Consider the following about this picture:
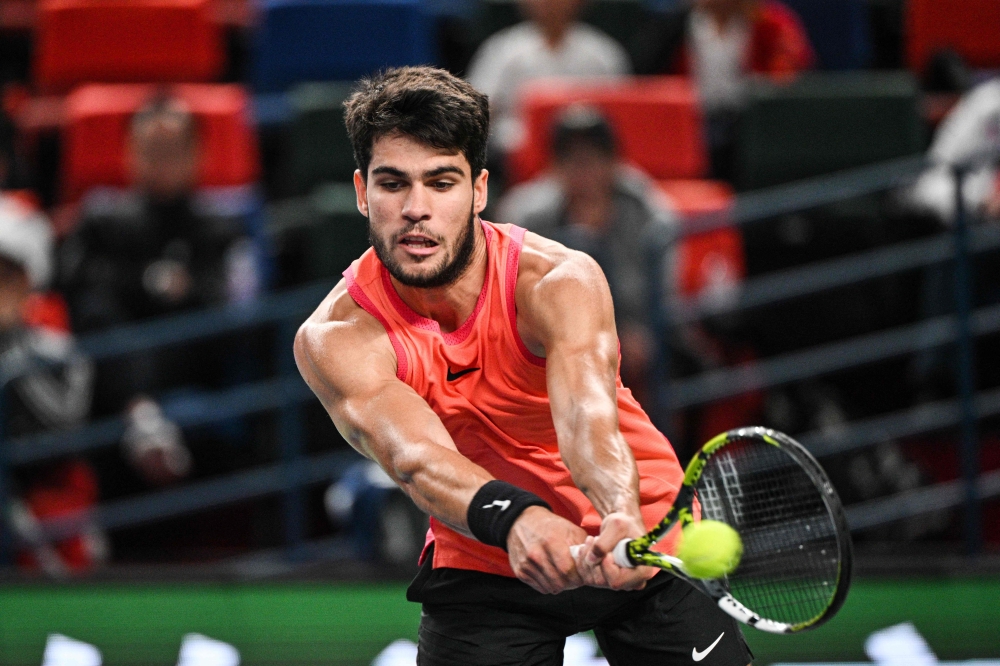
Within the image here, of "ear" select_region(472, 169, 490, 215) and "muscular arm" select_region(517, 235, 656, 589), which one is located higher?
"ear" select_region(472, 169, 490, 215)

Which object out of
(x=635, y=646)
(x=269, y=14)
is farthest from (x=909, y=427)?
(x=269, y=14)

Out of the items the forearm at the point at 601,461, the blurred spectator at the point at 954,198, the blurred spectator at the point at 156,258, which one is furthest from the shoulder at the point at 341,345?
the blurred spectator at the point at 954,198

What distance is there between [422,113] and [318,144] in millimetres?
4161

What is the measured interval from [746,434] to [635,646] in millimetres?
696

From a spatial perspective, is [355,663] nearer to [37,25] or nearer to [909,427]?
[909,427]

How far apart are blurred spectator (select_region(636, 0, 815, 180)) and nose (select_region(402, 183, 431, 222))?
15.2 feet

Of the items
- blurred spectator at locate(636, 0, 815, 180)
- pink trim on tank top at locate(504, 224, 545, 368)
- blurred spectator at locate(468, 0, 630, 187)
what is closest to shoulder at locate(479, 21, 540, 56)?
blurred spectator at locate(468, 0, 630, 187)

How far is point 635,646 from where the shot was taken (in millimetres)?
3428

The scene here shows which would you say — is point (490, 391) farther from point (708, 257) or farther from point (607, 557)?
point (708, 257)

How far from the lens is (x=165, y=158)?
688cm

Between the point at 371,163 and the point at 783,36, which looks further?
the point at 783,36

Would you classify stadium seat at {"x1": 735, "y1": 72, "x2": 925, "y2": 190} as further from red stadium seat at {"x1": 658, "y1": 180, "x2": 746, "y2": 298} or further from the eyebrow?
the eyebrow

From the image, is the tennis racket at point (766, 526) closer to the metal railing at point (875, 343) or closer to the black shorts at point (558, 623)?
the black shorts at point (558, 623)

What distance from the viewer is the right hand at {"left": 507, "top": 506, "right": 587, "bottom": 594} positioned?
9.62ft
